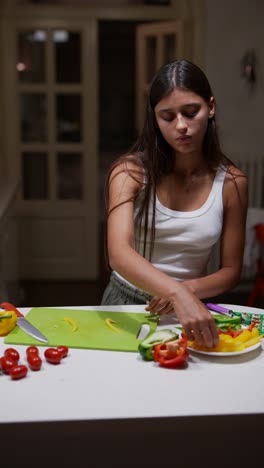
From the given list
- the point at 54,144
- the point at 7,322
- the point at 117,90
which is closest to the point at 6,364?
the point at 7,322

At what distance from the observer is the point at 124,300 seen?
164cm

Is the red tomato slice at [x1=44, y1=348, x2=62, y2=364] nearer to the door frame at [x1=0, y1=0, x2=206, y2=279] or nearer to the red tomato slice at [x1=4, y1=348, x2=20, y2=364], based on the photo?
the red tomato slice at [x1=4, y1=348, x2=20, y2=364]

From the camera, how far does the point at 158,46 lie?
4.36m

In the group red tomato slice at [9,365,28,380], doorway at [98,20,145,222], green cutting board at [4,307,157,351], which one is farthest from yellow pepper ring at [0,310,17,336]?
doorway at [98,20,145,222]

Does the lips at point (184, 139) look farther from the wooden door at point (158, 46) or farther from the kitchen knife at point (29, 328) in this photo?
the wooden door at point (158, 46)

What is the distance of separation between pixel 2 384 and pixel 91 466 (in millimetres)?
217

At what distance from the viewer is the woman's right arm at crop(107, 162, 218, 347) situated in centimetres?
120

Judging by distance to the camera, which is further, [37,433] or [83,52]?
[83,52]

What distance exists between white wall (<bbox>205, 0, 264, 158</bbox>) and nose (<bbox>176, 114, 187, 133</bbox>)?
299 cm

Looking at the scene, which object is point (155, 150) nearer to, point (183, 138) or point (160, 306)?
point (183, 138)

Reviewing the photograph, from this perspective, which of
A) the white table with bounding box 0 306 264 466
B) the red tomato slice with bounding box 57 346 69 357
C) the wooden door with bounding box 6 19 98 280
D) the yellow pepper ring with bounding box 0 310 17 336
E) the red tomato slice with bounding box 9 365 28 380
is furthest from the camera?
the wooden door with bounding box 6 19 98 280

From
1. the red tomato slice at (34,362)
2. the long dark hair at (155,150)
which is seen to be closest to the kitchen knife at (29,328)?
the red tomato slice at (34,362)

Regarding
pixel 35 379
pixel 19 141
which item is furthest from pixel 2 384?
pixel 19 141

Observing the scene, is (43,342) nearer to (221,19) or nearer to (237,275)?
(237,275)
